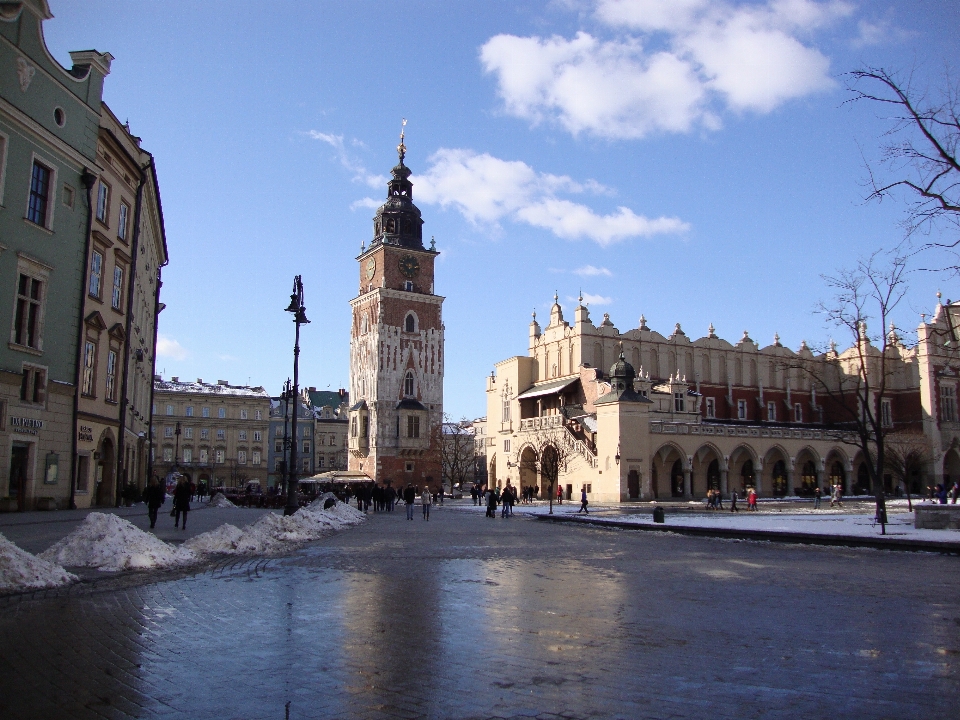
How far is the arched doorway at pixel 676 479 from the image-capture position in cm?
5688

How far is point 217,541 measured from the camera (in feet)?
51.5

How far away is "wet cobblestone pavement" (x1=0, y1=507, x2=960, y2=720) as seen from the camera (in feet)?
17.6

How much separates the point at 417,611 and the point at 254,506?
3589 cm

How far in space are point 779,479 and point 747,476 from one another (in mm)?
3104

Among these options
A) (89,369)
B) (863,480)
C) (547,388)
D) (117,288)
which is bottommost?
(863,480)

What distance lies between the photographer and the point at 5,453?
21547 mm

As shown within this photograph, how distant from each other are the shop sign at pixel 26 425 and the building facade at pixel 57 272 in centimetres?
3

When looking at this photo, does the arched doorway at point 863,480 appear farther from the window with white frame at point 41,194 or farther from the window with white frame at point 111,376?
the window with white frame at point 41,194

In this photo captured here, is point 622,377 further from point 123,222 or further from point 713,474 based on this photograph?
point 123,222

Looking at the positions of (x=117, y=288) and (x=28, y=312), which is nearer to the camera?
(x=28, y=312)

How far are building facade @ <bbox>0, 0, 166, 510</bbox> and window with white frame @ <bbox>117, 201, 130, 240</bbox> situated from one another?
300 mm

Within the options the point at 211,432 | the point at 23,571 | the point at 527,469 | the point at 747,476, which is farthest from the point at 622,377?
the point at 211,432

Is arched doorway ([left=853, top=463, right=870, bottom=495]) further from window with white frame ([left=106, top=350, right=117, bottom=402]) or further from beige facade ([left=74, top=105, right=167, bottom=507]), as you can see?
window with white frame ([left=106, top=350, right=117, bottom=402])

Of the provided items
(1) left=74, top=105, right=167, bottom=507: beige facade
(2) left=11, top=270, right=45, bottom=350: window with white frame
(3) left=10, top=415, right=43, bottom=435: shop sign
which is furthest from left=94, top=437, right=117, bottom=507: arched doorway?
(2) left=11, top=270, right=45, bottom=350: window with white frame
